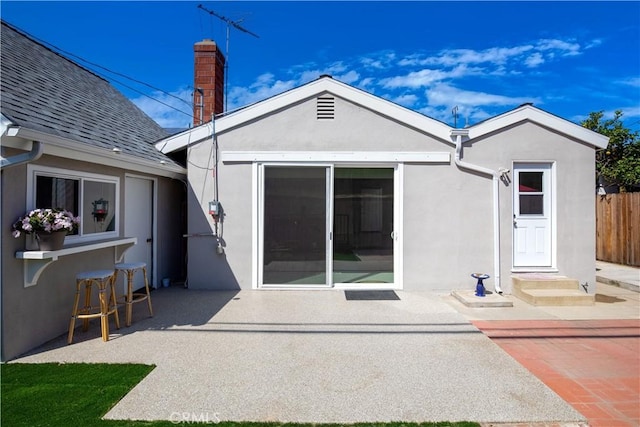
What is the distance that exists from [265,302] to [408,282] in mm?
2964

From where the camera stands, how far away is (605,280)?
8305mm

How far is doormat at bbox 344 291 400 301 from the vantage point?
20.8 feet

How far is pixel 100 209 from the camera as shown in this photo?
544 cm

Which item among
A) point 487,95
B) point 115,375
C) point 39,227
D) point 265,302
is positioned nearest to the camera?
point 115,375

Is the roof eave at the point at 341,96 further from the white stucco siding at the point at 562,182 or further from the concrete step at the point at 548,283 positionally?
the concrete step at the point at 548,283

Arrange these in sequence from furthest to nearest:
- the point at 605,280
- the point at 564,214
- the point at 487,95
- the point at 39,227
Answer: the point at 487,95, the point at 605,280, the point at 564,214, the point at 39,227

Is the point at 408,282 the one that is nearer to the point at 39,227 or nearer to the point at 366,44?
the point at 39,227

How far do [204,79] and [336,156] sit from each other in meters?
4.38

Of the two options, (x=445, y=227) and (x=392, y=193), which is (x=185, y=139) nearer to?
(x=392, y=193)

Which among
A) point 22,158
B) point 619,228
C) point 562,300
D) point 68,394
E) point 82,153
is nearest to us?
point 68,394

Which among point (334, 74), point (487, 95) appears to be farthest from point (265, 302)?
point (487, 95)

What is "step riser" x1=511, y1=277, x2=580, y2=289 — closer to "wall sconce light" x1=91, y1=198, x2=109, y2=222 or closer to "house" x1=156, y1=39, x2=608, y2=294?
"house" x1=156, y1=39, x2=608, y2=294

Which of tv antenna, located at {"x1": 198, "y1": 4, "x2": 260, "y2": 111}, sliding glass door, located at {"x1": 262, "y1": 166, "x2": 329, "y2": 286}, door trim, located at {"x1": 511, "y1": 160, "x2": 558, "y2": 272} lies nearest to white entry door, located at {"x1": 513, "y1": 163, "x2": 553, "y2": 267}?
door trim, located at {"x1": 511, "y1": 160, "x2": 558, "y2": 272}

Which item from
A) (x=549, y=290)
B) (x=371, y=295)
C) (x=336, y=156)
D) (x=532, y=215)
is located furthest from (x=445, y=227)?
(x=336, y=156)
